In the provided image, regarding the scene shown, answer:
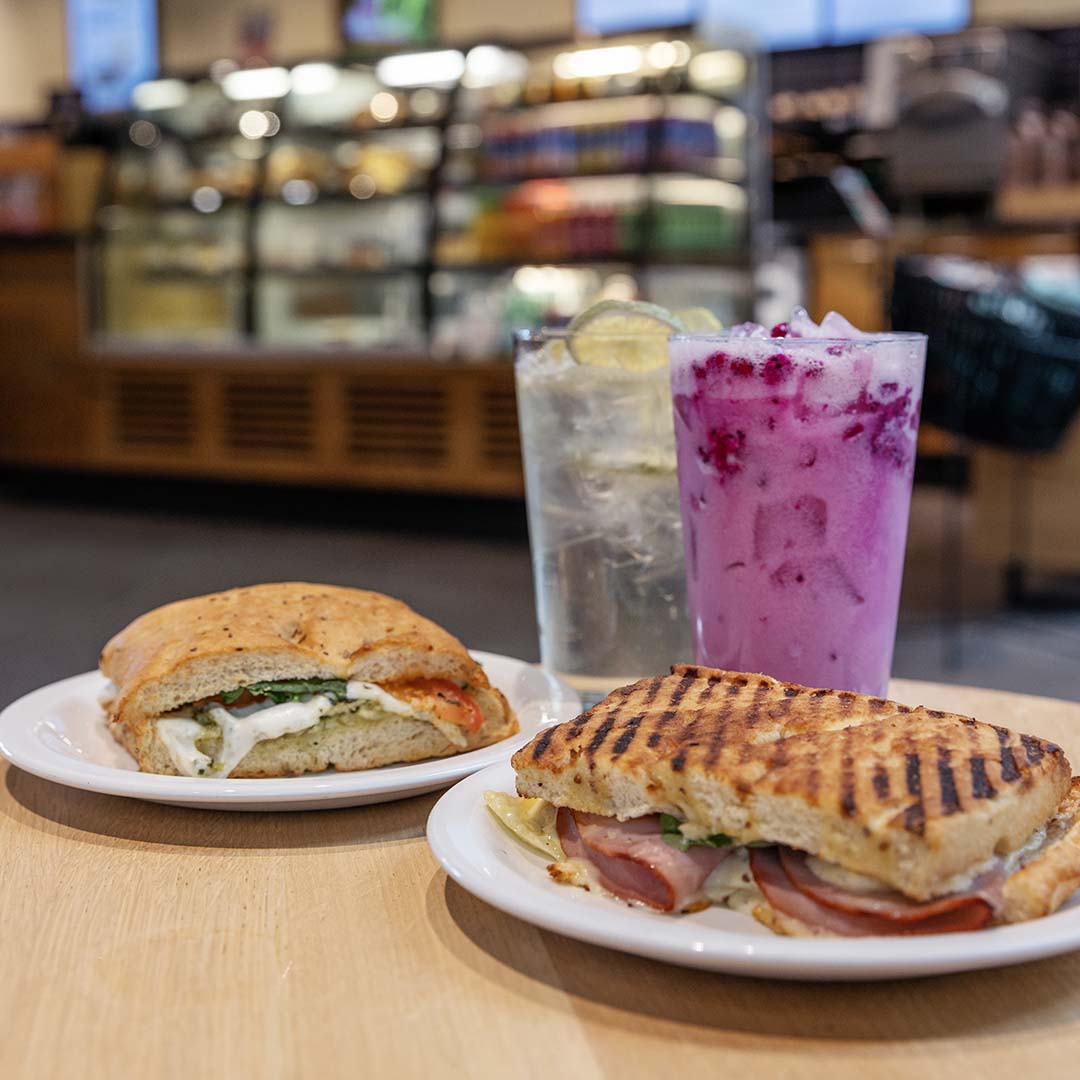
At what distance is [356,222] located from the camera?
7.44m

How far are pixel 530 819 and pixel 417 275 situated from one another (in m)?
6.52

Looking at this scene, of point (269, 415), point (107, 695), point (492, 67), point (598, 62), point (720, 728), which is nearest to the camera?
point (720, 728)

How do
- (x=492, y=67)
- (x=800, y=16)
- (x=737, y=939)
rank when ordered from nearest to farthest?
(x=737, y=939) → (x=492, y=67) → (x=800, y=16)

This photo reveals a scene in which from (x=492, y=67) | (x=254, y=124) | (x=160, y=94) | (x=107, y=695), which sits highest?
(x=492, y=67)

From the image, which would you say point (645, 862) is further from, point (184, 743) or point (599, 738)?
point (184, 743)

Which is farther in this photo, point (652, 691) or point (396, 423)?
point (396, 423)

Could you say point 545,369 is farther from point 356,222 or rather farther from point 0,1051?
point 356,222

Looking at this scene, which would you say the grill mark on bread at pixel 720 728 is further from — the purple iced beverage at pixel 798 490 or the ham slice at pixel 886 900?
the purple iced beverage at pixel 798 490

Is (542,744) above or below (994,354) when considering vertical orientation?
above

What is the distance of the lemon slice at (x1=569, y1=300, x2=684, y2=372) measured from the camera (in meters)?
1.21

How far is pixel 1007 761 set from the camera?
76 cm

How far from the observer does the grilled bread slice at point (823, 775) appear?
69 cm

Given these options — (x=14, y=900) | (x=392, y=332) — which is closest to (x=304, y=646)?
(x=14, y=900)

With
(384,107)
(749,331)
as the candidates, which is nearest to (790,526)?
(749,331)
